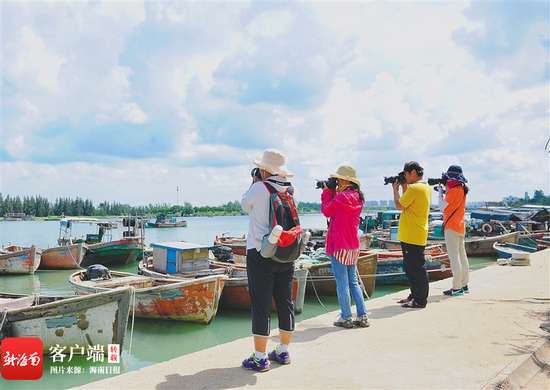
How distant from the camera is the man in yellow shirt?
5312 mm

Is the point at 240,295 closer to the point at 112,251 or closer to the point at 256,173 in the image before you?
the point at 256,173

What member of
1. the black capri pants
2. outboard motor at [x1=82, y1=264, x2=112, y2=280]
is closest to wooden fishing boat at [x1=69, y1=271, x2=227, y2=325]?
outboard motor at [x1=82, y1=264, x2=112, y2=280]

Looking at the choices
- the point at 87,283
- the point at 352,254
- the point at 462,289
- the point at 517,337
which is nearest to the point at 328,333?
the point at 352,254

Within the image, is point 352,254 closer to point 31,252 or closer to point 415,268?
point 415,268

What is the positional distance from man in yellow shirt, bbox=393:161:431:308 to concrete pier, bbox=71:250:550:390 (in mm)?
389

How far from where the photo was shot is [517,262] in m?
10.1

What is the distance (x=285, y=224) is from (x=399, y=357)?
1.65 meters

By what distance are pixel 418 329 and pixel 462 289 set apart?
2482 millimetres

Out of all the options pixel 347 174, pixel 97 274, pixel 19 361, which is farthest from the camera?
pixel 97 274

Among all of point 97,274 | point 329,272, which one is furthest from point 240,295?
point 97,274

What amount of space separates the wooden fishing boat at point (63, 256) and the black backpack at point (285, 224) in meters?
18.8

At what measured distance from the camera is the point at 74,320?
6.36m

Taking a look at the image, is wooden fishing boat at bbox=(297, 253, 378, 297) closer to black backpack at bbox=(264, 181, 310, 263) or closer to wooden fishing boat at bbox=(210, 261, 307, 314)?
wooden fishing boat at bbox=(210, 261, 307, 314)

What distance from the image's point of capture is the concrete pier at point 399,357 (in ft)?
10.3
